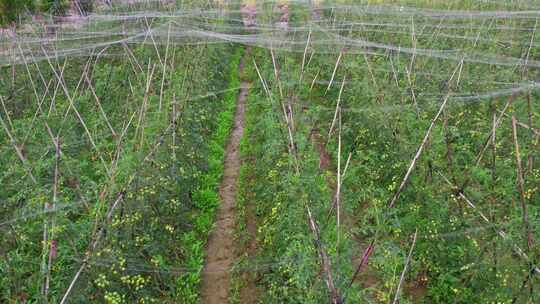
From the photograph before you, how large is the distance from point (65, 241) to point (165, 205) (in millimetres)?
1094

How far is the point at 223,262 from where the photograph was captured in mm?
4234

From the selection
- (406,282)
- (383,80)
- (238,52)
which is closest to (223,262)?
(406,282)

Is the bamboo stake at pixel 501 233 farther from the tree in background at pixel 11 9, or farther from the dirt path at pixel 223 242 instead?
the tree in background at pixel 11 9

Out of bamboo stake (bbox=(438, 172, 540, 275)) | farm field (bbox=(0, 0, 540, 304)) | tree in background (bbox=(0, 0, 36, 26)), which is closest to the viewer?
bamboo stake (bbox=(438, 172, 540, 275))

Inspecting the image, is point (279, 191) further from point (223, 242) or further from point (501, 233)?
point (501, 233)

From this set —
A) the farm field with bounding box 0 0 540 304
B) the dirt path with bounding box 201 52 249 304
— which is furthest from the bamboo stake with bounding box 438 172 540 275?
the dirt path with bounding box 201 52 249 304

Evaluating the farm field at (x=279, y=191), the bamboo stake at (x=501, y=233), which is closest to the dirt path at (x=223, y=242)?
the farm field at (x=279, y=191)

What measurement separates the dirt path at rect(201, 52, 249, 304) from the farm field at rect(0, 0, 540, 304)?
2 cm

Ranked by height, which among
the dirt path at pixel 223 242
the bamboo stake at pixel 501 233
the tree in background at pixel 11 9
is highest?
the tree in background at pixel 11 9

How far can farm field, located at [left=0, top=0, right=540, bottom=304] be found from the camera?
2928mm

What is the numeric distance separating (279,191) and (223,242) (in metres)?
0.92

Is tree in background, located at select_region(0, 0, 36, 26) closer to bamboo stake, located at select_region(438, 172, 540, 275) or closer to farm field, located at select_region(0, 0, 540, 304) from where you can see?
farm field, located at select_region(0, 0, 540, 304)

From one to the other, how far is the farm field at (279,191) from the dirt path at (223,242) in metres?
0.02

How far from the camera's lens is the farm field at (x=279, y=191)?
115 inches
